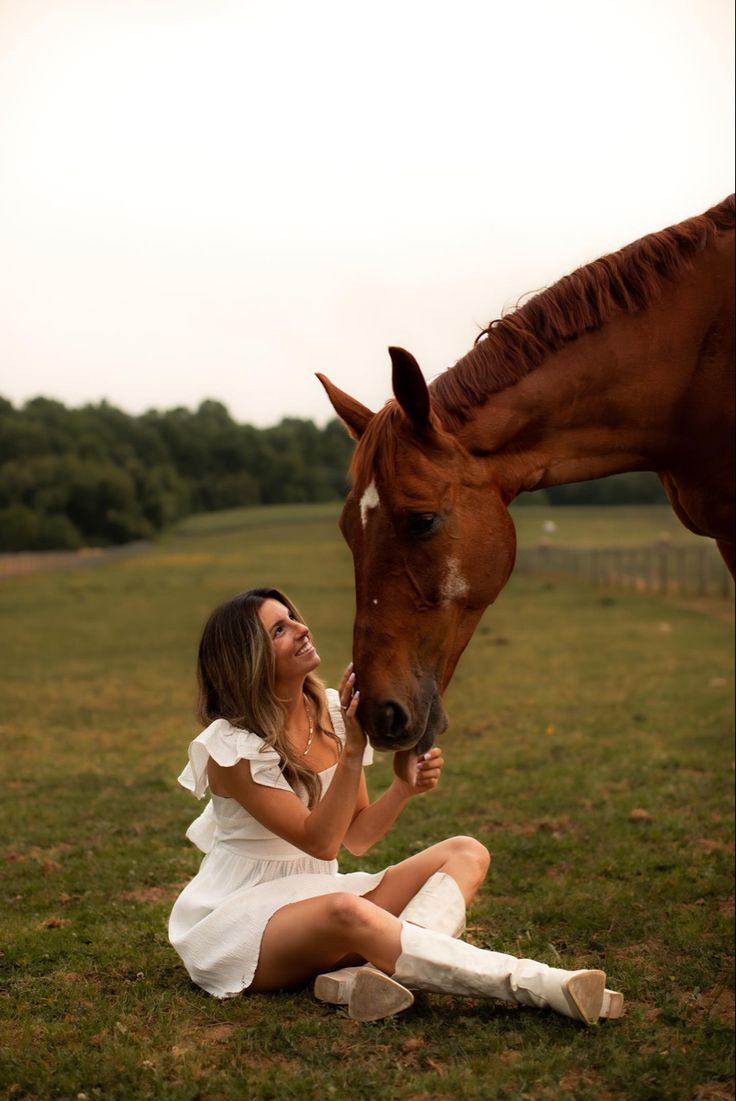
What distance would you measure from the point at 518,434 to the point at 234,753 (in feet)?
4.86

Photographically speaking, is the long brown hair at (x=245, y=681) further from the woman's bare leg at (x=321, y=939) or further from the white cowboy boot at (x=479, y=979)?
the white cowboy boot at (x=479, y=979)

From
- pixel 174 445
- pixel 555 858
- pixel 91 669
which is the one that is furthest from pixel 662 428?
pixel 174 445

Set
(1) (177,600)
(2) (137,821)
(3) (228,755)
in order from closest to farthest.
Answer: (3) (228,755)
(2) (137,821)
(1) (177,600)

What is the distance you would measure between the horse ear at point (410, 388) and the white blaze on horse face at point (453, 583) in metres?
0.43

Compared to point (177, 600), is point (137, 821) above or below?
above

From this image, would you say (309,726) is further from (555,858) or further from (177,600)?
(177,600)

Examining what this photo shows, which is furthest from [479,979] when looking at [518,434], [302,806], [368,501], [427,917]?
[518,434]

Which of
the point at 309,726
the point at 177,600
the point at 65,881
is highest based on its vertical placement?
the point at 309,726

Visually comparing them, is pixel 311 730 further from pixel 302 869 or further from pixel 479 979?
pixel 479 979

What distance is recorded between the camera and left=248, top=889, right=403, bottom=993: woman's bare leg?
3.40 m

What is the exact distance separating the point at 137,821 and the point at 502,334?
4.36 m

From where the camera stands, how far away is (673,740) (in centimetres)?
866

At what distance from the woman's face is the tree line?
117ft

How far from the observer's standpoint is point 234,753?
12.1ft
